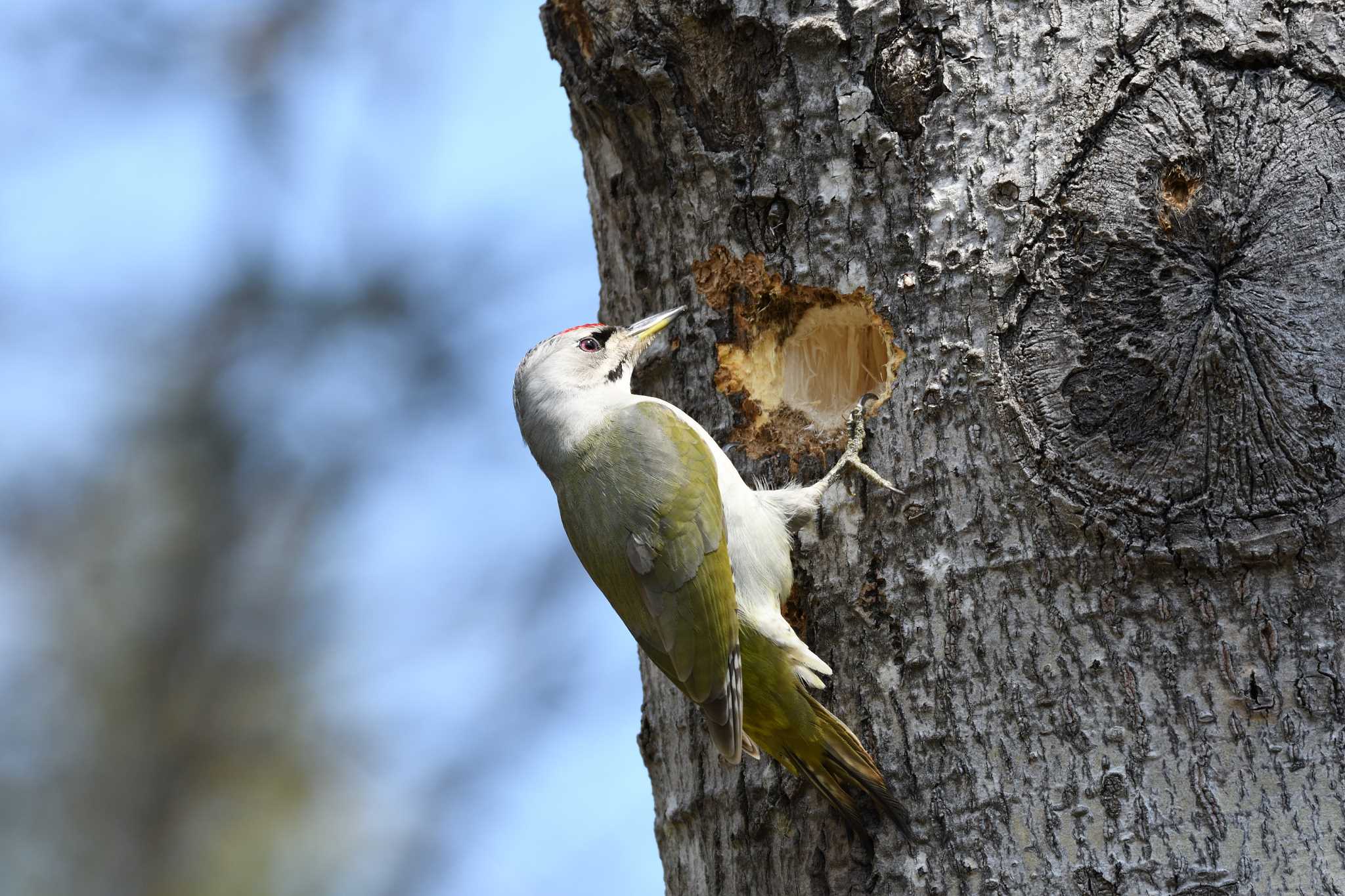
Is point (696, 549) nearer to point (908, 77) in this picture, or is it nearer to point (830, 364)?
point (830, 364)

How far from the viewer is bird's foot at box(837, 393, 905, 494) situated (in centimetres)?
262

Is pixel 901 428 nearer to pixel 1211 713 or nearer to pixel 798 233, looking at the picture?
pixel 798 233

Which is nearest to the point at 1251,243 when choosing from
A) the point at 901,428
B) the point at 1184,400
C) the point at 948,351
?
the point at 1184,400

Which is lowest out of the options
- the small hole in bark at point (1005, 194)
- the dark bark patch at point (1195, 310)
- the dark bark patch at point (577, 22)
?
the dark bark patch at point (1195, 310)

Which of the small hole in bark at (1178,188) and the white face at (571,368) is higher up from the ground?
the white face at (571,368)

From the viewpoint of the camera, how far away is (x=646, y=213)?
10.4 feet

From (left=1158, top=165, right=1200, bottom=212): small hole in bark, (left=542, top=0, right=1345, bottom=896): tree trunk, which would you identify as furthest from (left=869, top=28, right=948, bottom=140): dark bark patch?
(left=1158, top=165, right=1200, bottom=212): small hole in bark

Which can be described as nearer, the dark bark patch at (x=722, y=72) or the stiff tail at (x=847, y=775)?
the stiff tail at (x=847, y=775)

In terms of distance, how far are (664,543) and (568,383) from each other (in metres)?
0.82

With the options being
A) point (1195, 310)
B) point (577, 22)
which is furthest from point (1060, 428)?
point (577, 22)

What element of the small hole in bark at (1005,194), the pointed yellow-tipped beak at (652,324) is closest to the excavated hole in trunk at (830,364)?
the pointed yellow-tipped beak at (652,324)

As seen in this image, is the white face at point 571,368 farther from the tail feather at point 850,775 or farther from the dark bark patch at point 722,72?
the tail feather at point 850,775

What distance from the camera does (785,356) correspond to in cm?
315

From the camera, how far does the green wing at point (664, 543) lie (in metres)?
3.03
